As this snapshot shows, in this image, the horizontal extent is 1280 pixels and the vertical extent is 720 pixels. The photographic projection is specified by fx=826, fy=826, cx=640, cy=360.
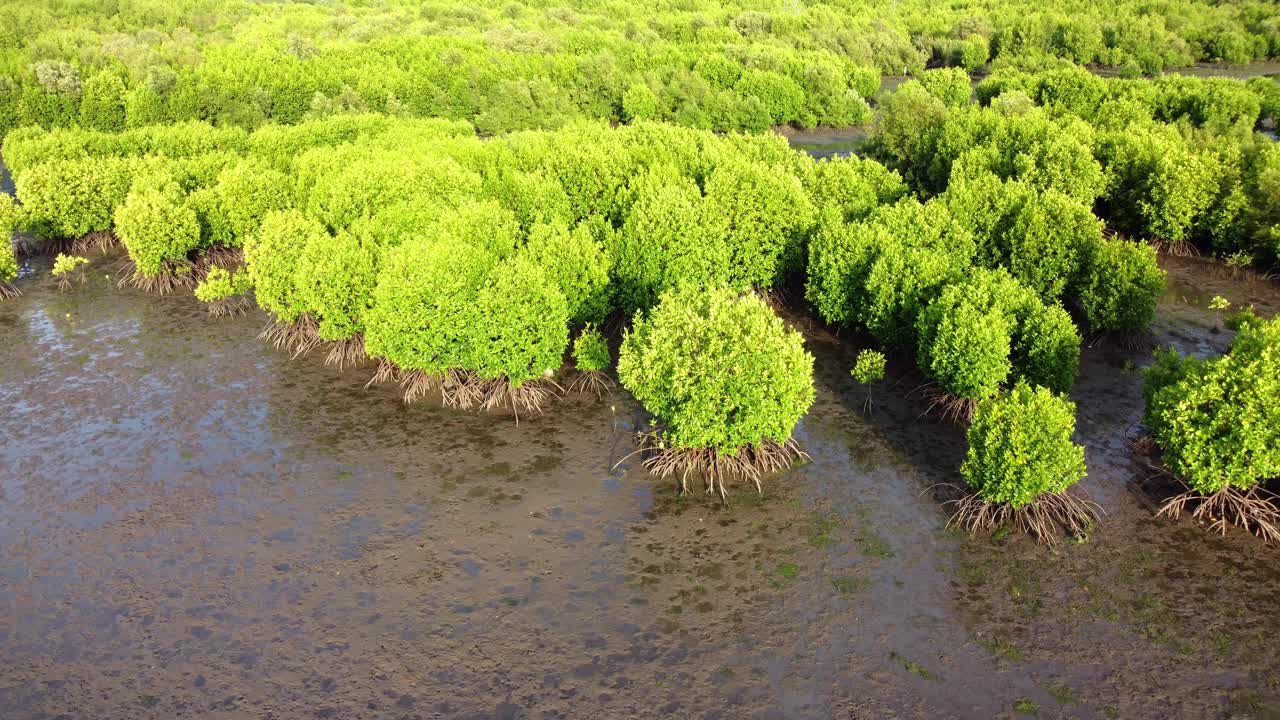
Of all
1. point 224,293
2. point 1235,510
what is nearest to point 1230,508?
point 1235,510

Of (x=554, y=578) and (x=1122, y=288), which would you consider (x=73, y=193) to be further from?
(x=1122, y=288)

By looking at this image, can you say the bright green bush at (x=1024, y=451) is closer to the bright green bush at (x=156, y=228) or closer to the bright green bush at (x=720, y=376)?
the bright green bush at (x=720, y=376)

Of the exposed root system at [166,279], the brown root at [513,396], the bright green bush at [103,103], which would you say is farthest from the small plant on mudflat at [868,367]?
the bright green bush at [103,103]

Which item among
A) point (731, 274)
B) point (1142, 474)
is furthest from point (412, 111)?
point (1142, 474)

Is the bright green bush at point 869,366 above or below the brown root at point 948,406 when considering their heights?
above

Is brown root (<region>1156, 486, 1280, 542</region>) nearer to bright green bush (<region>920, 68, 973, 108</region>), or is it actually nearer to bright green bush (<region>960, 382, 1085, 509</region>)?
bright green bush (<region>960, 382, 1085, 509</region>)

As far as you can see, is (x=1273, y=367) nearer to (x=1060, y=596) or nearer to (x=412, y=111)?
(x=1060, y=596)
